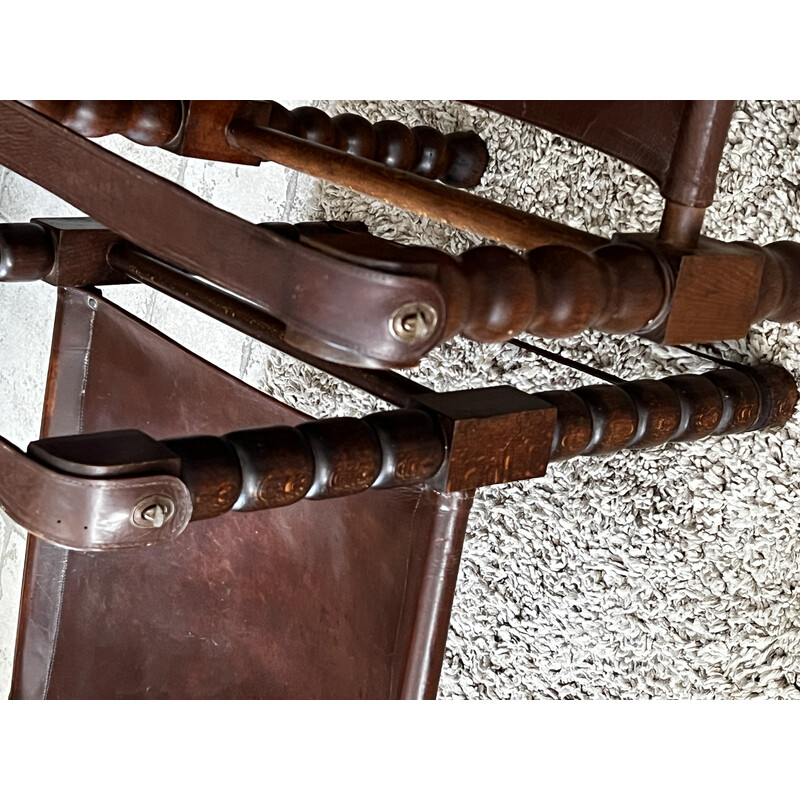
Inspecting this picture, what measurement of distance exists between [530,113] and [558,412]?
0.20m

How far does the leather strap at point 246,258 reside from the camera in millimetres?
479

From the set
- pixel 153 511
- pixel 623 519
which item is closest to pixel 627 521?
pixel 623 519

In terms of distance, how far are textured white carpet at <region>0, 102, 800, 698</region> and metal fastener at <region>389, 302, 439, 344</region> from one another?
530mm

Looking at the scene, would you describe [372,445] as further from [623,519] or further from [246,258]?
[623,519]

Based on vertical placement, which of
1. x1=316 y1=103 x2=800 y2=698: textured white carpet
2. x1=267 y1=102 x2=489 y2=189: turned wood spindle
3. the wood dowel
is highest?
x1=267 y1=102 x2=489 y2=189: turned wood spindle

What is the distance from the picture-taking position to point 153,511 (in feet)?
1.84

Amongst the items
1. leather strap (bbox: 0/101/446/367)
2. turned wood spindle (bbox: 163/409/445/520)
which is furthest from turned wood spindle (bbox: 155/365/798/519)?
leather strap (bbox: 0/101/446/367)

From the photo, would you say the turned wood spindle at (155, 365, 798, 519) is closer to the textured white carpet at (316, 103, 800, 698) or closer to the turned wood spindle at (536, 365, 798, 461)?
the turned wood spindle at (536, 365, 798, 461)

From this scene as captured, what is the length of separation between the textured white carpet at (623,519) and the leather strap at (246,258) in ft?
1.75

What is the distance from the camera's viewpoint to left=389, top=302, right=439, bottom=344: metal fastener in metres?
0.47

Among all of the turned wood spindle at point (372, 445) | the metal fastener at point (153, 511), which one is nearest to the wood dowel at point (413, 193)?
the turned wood spindle at point (372, 445)

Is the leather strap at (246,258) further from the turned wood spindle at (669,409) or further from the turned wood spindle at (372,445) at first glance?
the turned wood spindle at (669,409)

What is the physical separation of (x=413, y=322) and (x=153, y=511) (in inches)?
7.5
